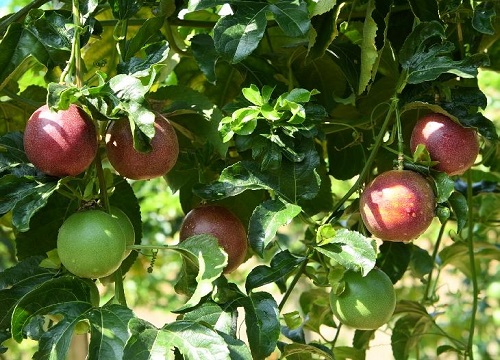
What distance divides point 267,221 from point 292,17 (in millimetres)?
180

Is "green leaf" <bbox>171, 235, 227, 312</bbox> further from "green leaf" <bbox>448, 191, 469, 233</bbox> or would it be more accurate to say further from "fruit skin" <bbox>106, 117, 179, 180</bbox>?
"green leaf" <bbox>448, 191, 469, 233</bbox>

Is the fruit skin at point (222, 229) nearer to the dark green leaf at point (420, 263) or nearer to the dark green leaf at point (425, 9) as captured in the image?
the dark green leaf at point (425, 9)

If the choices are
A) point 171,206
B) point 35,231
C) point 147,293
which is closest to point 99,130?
point 35,231

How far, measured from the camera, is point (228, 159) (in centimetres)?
87

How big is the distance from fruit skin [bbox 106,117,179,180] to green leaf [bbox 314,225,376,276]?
0.15m

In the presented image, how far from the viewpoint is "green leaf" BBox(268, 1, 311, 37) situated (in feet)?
2.34

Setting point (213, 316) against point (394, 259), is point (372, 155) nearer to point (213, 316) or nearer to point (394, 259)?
point (213, 316)

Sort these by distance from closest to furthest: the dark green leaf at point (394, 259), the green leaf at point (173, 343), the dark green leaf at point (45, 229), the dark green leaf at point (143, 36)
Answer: the green leaf at point (173, 343) < the dark green leaf at point (143, 36) < the dark green leaf at point (45, 229) < the dark green leaf at point (394, 259)

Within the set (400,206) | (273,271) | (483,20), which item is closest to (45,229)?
(273,271)

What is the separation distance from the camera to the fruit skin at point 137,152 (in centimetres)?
71

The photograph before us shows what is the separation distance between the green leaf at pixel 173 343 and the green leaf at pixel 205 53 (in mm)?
263

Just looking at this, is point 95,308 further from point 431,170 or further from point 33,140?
point 431,170

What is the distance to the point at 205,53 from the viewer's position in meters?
0.82

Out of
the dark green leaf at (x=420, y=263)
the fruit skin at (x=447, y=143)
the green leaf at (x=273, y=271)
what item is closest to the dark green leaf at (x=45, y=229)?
the green leaf at (x=273, y=271)
